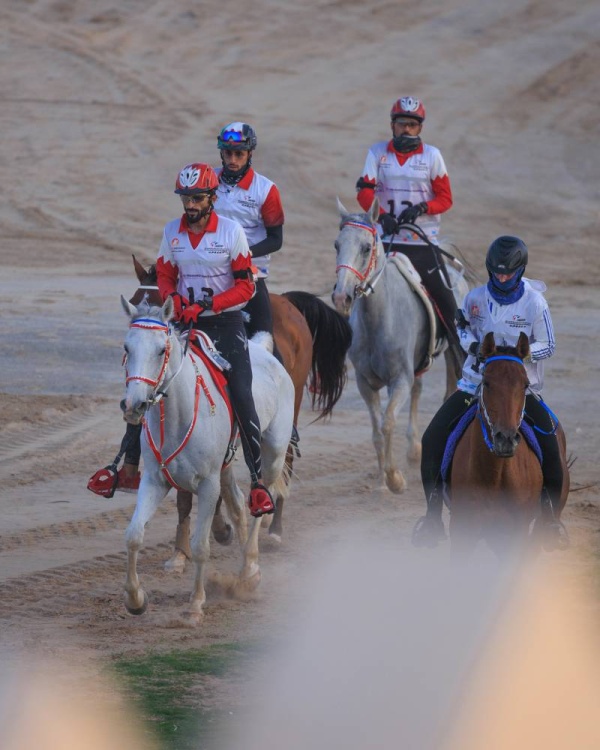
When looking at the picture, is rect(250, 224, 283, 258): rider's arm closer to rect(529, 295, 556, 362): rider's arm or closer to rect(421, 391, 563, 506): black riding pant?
rect(421, 391, 563, 506): black riding pant

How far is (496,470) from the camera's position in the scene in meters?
8.62

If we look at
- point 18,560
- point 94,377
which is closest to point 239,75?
point 94,377

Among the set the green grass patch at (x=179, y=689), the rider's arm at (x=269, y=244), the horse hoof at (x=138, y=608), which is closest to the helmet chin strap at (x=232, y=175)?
the rider's arm at (x=269, y=244)

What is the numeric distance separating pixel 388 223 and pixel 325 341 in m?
1.54

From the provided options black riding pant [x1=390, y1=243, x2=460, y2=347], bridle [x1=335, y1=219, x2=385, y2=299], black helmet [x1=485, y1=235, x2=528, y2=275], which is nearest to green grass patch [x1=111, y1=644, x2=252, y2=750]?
black helmet [x1=485, y1=235, x2=528, y2=275]

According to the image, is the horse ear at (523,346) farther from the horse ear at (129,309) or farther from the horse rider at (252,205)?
the horse rider at (252,205)

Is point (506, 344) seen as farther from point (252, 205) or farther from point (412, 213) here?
point (412, 213)

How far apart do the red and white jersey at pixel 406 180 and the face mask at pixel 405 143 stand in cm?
6

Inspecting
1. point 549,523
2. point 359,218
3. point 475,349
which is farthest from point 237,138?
point 549,523

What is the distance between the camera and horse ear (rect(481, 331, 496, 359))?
8.58 metres

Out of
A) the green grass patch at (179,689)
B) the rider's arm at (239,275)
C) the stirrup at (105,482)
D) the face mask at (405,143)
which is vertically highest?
the face mask at (405,143)

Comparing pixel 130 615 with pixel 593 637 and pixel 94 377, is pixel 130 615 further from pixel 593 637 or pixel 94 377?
pixel 94 377

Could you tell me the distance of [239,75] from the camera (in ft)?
108

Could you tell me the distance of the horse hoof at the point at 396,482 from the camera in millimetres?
13023
